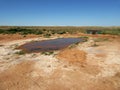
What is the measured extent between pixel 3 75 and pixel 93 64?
5.82m

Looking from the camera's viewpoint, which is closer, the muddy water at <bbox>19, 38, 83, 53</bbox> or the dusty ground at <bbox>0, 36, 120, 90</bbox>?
the dusty ground at <bbox>0, 36, 120, 90</bbox>

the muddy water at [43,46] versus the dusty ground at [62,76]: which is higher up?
the dusty ground at [62,76]

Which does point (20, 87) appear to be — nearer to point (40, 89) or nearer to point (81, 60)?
point (40, 89)

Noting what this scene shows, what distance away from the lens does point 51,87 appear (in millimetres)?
6535

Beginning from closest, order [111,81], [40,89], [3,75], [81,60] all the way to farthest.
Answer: [40,89] → [111,81] → [3,75] → [81,60]

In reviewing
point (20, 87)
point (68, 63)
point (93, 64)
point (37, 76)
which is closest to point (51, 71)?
point (37, 76)

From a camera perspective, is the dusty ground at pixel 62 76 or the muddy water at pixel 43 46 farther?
the muddy water at pixel 43 46

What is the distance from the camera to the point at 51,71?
8578 millimetres

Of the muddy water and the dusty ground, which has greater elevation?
the dusty ground

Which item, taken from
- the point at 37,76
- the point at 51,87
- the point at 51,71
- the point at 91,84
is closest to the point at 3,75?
the point at 37,76

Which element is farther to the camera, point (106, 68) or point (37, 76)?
point (106, 68)

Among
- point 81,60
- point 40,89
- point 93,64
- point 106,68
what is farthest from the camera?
point 81,60

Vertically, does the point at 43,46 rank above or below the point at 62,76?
below

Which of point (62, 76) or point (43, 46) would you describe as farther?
point (43, 46)
